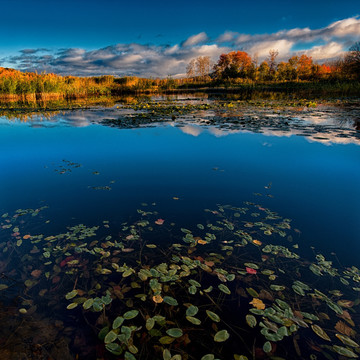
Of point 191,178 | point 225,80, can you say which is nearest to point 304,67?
point 225,80

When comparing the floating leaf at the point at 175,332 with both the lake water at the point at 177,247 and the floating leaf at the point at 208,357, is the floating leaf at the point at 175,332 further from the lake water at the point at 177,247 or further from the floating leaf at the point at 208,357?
the floating leaf at the point at 208,357

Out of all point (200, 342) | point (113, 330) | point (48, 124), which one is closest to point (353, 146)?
point (200, 342)

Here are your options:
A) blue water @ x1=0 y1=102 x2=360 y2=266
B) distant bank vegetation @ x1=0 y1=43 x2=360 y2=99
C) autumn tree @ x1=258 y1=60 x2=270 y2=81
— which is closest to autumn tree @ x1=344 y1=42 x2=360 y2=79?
distant bank vegetation @ x1=0 y1=43 x2=360 y2=99

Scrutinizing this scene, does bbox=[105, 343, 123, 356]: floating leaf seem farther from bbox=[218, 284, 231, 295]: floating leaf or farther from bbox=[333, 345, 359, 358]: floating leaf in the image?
bbox=[333, 345, 359, 358]: floating leaf

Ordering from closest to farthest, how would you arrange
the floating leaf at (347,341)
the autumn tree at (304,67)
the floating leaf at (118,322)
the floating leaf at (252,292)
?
the floating leaf at (347,341) < the floating leaf at (118,322) < the floating leaf at (252,292) < the autumn tree at (304,67)

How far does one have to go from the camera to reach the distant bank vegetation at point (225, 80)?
31234mm

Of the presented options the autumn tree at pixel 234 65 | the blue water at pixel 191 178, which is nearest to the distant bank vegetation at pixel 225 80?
the autumn tree at pixel 234 65

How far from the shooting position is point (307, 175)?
6.69m

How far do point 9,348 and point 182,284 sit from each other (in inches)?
76.9

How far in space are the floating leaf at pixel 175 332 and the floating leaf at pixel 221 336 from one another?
379mm

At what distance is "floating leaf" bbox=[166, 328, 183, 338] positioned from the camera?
231 centimetres

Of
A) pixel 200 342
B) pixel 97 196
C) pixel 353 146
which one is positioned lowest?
pixel 200 342

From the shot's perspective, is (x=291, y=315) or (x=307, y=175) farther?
(x=307, y=175)

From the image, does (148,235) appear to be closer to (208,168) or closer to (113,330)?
(113,330)
